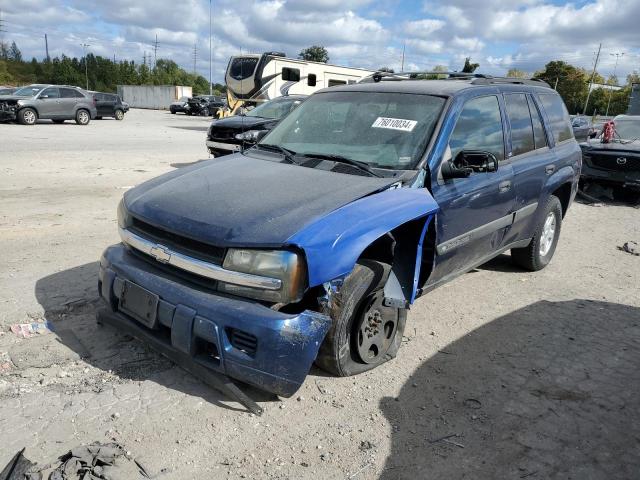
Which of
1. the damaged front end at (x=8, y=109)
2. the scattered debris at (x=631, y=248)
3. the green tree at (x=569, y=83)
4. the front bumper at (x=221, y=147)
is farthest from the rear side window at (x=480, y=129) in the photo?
the green tree at (x=569, y=83)

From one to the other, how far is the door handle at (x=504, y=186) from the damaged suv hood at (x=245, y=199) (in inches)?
50.6

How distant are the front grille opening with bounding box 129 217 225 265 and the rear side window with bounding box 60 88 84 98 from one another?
2190 cm

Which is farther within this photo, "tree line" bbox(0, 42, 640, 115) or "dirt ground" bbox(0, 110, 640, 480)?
"tree line" bbox(0, 42, 640, 115)

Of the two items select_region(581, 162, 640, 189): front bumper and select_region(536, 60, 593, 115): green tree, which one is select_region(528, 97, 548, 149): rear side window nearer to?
select_region(581, 162, 640, 189): front bumper

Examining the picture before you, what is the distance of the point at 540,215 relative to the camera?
5.05 metres

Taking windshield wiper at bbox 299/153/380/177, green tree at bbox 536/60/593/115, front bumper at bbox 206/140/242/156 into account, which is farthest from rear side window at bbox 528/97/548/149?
green tree at bbox 536/60/593/115

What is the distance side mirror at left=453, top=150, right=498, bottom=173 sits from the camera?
351 centimetres

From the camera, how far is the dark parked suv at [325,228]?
2625 millimetres

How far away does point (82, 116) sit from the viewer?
23.0 meters

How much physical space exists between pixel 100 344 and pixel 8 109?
20729mm

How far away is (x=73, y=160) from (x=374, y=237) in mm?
10805

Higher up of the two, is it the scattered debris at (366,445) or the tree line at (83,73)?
the tree line at (83,73)

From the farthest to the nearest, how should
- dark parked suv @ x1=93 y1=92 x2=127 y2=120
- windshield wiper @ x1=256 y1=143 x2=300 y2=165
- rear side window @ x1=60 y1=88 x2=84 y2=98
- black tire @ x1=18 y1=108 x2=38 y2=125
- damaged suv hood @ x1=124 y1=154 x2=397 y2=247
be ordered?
1. dark parked suv @ x1=93 y1=92 x2=127 y2=120
2. rear side window @ x1=60 y1=88 x2=84 y2=98
3. black tire @ x1=18 y1=108 x2=38 y2=125
4. windshield wiper @ x1=256 y1=143 x2=300 y2=165
5. damaged suv hood @ x1=124 y1=154 x2=397 y2=247

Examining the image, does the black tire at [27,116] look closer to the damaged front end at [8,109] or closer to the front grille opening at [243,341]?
the damaged front end at [8,109]
